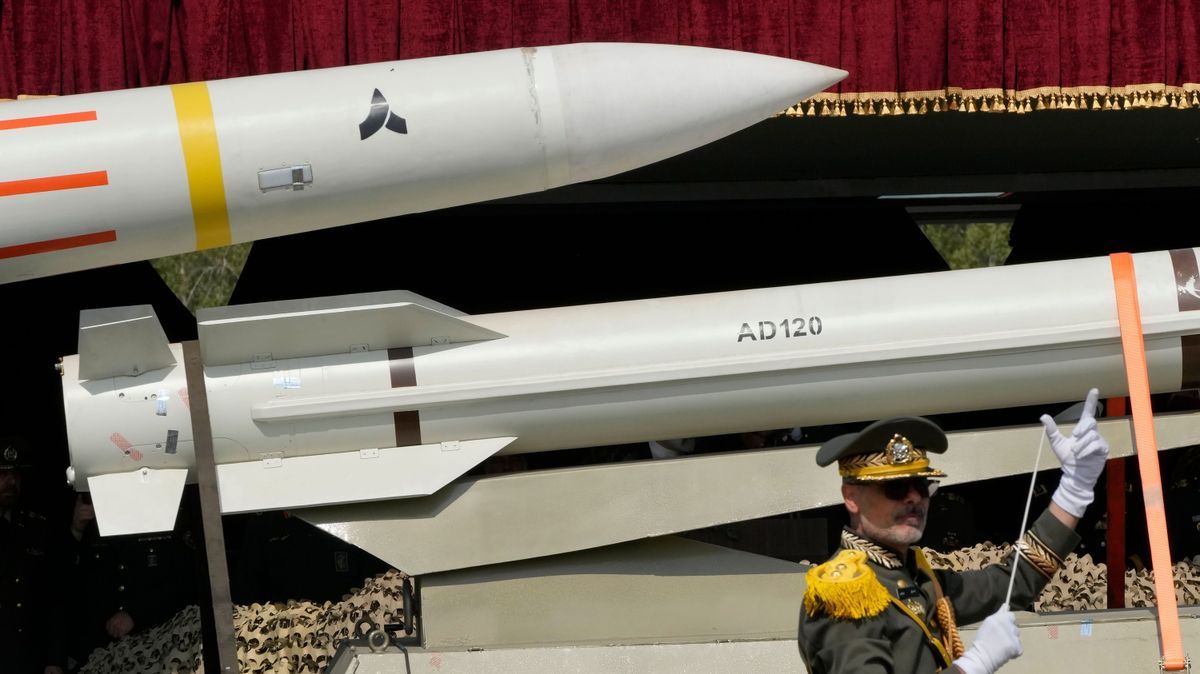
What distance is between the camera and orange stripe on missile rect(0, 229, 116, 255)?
14.6ft

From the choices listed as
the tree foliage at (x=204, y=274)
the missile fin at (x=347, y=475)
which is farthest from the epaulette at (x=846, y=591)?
the tree foliage at (x=204, y=274)

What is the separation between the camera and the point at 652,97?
4.71m

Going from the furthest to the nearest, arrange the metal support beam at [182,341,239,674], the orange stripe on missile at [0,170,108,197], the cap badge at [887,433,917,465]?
the metal support beam at [182,341,239,674], the orange stripe on missile at [0,170,108,197], the cap badge at [887,433,917,465]

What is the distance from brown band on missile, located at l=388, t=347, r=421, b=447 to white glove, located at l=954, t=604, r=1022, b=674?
248 centimetres

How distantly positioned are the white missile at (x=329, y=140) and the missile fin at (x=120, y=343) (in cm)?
21

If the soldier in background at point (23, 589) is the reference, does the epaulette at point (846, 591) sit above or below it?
above

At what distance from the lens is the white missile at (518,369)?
467 cm

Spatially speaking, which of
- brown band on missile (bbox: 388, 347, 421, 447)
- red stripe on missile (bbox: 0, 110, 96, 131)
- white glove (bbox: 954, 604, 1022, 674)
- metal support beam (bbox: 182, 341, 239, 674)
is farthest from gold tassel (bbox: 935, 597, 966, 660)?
red stripe on missile (bbox: 0, 110, 96, 131)

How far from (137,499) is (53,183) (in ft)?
3.86

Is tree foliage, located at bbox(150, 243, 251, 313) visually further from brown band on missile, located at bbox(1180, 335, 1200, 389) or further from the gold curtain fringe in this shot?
brown band on missile, located at bbox(1180, 335, 1200, 389)

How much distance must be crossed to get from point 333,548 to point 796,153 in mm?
3234

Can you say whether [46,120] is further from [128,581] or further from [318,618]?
[128,581]

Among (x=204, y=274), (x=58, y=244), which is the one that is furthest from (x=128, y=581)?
(x=204, y=274)

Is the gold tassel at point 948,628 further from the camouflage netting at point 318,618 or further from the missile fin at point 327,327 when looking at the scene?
the camouflage netting at point 318,618
